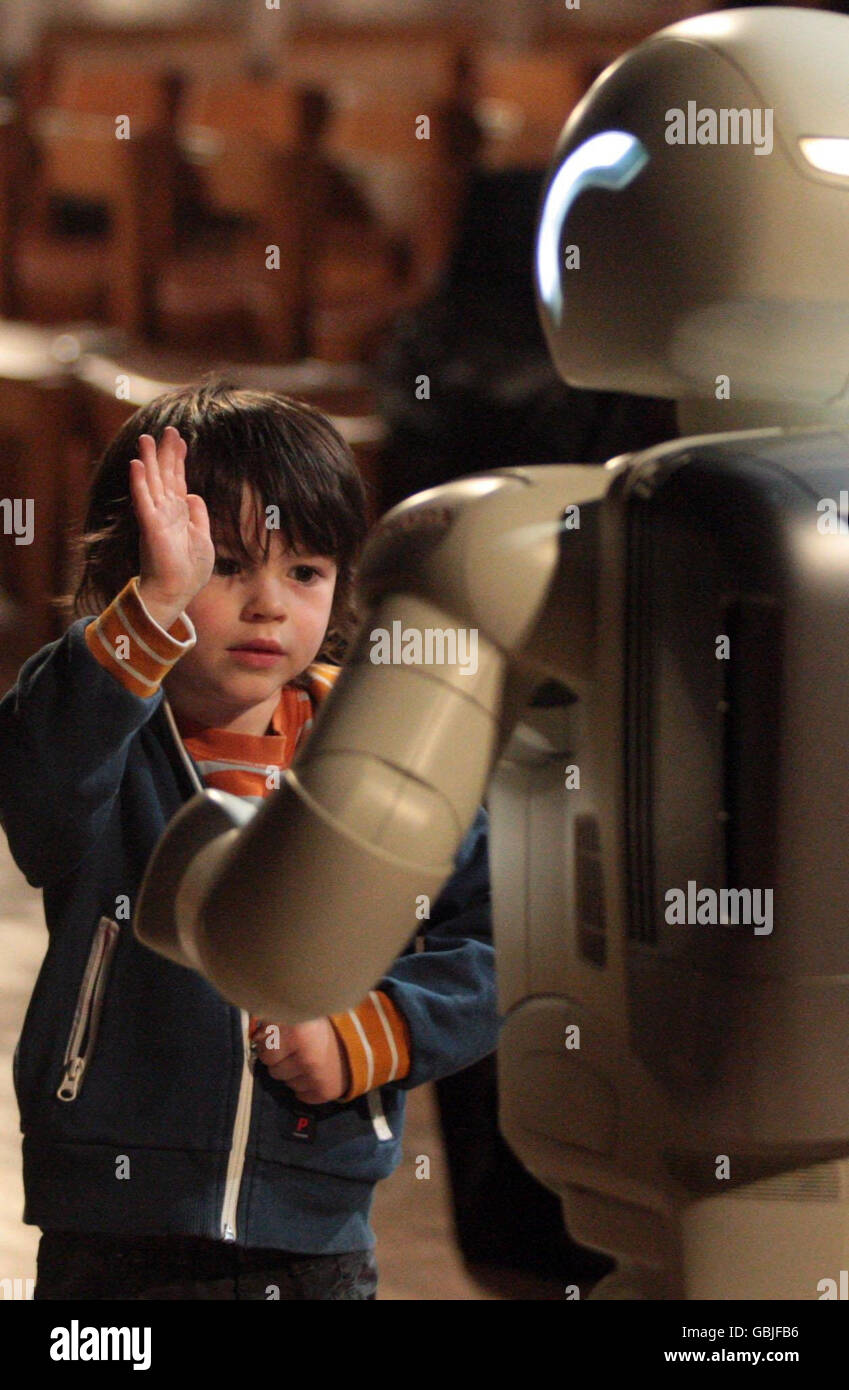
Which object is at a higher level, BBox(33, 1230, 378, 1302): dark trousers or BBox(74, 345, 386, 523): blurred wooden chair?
BBox(74, 345, 386, 523): blurred wooden chair

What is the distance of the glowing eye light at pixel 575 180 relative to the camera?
2.93 ft

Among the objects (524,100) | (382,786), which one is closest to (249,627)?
(382,786)

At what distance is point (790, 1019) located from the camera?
34.1 inches

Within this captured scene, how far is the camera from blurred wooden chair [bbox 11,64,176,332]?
3.70 m

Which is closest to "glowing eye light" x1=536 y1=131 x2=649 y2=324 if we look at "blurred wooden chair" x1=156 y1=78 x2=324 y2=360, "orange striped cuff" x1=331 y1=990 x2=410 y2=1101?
"orange striped cuff" x1=331 y1=990 x2=410 y2=1101

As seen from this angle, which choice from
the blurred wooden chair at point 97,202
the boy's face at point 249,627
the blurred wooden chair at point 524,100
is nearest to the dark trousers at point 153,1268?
the boy's face at point 249,627

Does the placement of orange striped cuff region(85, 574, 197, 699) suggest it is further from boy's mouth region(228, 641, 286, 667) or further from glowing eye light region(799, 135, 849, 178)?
glowing eye light region(799, 135, 849, 178)

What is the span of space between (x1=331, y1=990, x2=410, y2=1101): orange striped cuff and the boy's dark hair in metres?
0.22

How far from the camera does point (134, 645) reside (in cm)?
85

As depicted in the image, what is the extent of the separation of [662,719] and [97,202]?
3.55 m

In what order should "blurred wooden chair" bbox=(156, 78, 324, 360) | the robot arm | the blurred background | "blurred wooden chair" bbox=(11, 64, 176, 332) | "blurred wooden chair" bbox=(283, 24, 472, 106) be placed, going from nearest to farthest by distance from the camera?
the robot arm
the blurred background
"blurred wooden chair" bbox=(156, 78, 324, 360)
"blurred wooden chair" bbox=(11, 64, 176, 332)
"blurred wooden chair" bbox=(283, 24, 472, 106)

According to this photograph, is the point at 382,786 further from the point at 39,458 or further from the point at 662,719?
the point at 39,458

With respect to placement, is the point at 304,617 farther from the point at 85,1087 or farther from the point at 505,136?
the point at 505,136

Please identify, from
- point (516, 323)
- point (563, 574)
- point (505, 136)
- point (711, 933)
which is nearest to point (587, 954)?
point (711, 933)
